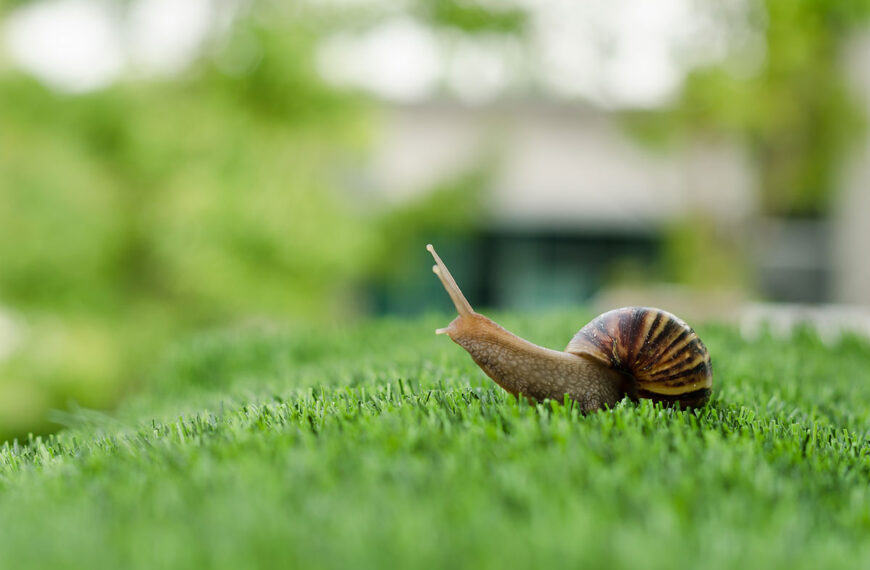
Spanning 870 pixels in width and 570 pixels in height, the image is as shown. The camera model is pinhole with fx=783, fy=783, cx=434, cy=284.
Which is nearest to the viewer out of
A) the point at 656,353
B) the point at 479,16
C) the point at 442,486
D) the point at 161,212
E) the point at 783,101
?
the point at 442,486

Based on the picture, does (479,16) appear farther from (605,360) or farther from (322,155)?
(605,360)

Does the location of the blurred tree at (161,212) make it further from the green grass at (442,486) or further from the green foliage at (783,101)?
the green grass at (442,486)

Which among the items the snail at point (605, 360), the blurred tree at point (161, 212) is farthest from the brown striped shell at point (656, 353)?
the blurred tree at point (161, 212)

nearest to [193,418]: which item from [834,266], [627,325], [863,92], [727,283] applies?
[627,325]

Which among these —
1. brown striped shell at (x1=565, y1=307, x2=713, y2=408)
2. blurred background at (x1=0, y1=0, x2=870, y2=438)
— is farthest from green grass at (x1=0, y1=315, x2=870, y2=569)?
blurred background at (x1=0, y1=0, x2=870, y2=438)

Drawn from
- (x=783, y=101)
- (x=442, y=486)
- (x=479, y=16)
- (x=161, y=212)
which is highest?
(x=479, y=16)

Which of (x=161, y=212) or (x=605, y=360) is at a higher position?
(x=161, y=212)

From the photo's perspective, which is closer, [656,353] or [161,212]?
[656,353]

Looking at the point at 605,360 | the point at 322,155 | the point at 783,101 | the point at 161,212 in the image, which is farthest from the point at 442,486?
the point at 783,101
